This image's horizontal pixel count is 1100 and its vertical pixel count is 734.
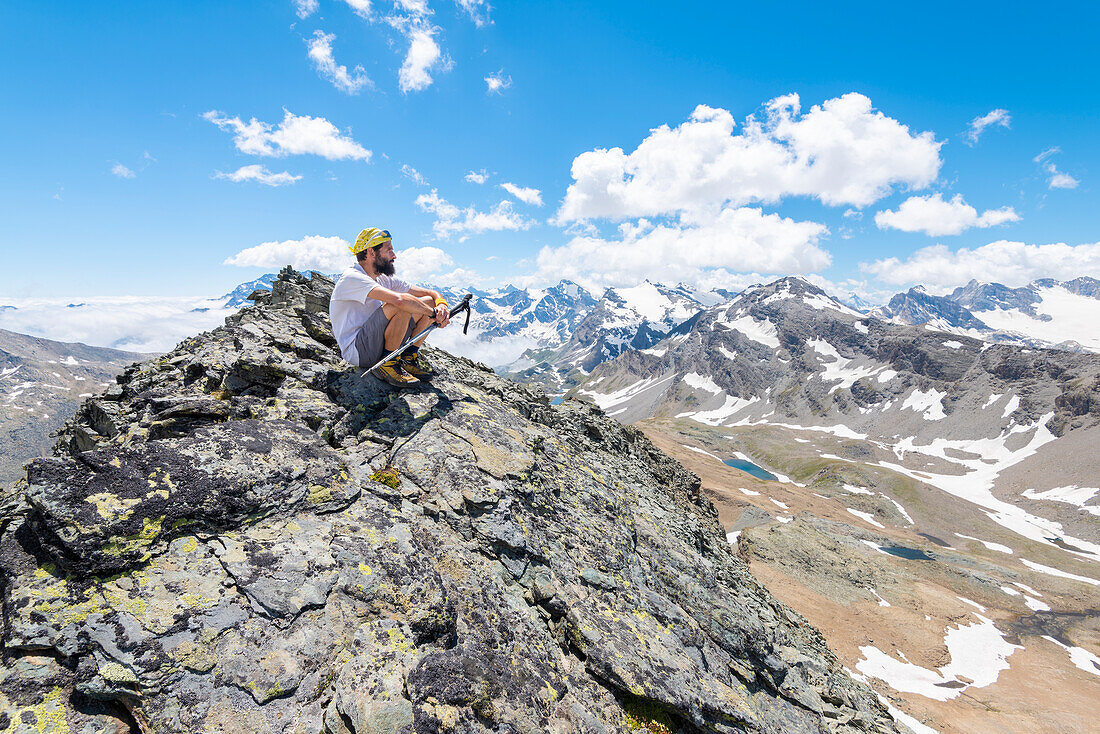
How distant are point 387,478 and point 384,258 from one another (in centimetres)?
593

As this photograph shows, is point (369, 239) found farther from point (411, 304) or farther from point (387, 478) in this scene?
point (387, 478)

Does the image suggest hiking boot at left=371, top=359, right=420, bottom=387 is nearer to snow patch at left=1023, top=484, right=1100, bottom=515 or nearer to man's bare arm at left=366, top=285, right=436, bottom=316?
man's bare arm at left=366, top=285, right=436, bottom=316

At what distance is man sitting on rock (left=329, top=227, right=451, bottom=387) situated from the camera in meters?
11.0

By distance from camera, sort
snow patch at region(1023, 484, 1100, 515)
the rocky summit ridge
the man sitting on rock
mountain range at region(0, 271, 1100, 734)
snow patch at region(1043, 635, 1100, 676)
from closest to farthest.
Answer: the rocky summit ridge, mountain range at region(0, 271, 1100, 734), the man sitting on rock, snow patch at region(1043, 635, 1100, 676), snow patch at region(1023, 484, 1100, 515)

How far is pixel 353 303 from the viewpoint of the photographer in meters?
11.4

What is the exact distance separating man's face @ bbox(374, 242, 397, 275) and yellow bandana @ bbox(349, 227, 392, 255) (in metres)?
0.17

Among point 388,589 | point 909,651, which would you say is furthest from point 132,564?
point 909,651

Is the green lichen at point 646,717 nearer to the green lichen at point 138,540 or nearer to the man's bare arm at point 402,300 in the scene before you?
the green lichen at point 138,540

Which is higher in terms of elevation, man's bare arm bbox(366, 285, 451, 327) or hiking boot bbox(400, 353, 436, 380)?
man's bare arm bbox(366, 285, 451, 327)

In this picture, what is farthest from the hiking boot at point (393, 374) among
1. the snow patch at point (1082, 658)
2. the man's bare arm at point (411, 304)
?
the snow patch at point (1082, 658)

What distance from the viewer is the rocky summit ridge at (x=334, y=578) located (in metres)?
5.71

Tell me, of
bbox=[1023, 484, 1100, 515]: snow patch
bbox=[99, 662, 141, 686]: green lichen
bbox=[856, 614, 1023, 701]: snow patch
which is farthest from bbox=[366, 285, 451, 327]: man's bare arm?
bbox=[1023, 484, 1100, 515]: snow patch

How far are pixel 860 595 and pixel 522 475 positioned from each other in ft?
261

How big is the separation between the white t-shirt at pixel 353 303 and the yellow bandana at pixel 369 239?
0.54m
